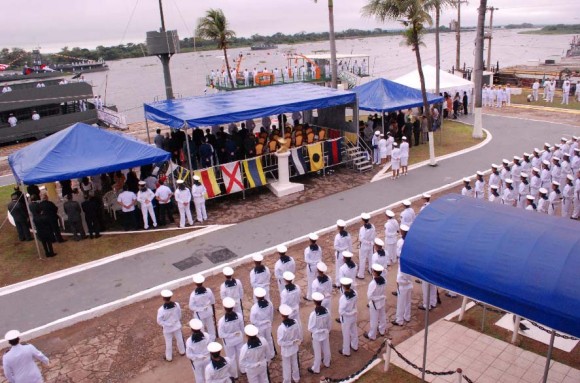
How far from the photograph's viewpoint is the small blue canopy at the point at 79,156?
12141mm

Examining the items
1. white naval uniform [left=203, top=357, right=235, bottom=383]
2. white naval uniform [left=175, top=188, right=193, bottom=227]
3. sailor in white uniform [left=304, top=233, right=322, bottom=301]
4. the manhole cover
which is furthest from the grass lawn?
white naval uniform [left=203, top=357, right=235, bottom=383]

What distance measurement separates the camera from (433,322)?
28.9 feet

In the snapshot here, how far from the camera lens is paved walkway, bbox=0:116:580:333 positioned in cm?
993

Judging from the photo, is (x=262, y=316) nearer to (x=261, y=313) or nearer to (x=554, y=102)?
(x=261, y=313)

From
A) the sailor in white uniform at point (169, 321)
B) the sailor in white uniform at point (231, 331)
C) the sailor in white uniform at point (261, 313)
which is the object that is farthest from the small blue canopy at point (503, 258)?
the sailor in white uniform at point (169, 321)

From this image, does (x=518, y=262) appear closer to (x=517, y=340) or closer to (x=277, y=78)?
(x=517, y=340)

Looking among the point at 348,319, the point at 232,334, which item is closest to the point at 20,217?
the point at 232,334

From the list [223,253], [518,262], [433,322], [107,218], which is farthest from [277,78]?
[518,262]

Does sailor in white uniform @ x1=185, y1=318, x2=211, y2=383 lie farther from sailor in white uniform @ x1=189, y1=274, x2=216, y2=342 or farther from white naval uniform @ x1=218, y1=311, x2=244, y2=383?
sailor in white uniform @ x1=189, y1=274, x2=216, y2=342

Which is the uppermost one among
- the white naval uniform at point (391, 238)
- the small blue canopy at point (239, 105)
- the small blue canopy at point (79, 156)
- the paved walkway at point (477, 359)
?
the small blue canopy at point (239, 105)

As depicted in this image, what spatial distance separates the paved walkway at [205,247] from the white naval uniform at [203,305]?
271cm

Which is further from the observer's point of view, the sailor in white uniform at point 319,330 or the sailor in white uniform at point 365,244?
the sailor in white uniform at point 365,244

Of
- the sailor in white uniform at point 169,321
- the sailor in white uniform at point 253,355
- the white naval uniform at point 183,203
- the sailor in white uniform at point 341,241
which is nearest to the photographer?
the sailor in white uniform at point 253,355

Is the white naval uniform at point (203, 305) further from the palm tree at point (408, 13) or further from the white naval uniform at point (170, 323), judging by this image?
the palm tree at point (408, 13)
